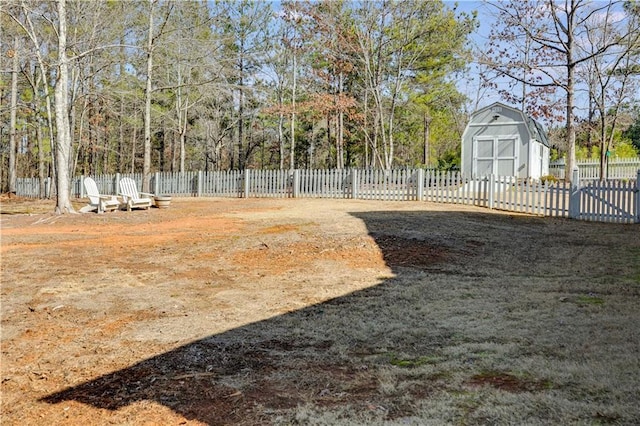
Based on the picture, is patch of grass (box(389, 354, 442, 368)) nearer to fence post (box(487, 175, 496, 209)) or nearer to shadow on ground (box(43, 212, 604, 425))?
shadow on ground (box(43, 212, 604, 425))

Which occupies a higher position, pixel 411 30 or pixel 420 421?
pixel 411 30

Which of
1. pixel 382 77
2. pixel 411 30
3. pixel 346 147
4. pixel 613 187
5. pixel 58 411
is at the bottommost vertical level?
pixel 58 411

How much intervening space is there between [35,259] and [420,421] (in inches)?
256

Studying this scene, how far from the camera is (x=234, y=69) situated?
2802cm

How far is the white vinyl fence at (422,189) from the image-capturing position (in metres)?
12.0

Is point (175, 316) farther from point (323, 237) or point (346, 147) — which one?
point (346, 147)

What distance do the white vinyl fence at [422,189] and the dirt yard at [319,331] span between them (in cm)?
418

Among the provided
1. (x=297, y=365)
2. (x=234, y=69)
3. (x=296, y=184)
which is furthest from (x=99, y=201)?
(x=234, y=69)

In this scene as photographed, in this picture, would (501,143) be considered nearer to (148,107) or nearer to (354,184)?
(354,184)

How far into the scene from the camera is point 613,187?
11.8 meters

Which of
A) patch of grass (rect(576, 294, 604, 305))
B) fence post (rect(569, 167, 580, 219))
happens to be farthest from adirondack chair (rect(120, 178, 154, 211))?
patch of grass (rect(576, 294, 604, 305))

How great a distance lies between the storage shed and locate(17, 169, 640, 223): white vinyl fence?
5.30m

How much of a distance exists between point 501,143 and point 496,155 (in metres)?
0.64

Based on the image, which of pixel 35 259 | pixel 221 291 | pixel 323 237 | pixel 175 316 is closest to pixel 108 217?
pixel 35 259
